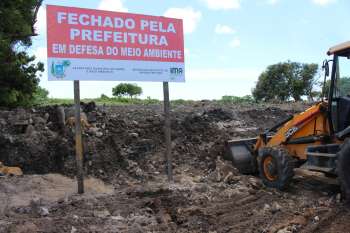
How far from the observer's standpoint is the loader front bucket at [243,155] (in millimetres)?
11078

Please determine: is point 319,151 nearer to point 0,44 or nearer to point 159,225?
point 159,225

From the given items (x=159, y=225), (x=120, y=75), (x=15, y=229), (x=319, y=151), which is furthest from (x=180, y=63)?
(x=15, y=229)

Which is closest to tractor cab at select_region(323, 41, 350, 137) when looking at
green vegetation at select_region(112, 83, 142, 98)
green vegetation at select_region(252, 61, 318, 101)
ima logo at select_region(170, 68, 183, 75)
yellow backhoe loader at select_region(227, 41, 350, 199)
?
yellow backhoe loader at select_region(227, 41, 350, 199)

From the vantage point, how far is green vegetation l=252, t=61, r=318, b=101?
36566 millimetres

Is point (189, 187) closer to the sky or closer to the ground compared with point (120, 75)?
closer to the ground

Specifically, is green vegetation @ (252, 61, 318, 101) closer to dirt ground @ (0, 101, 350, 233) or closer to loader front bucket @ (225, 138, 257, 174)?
dirt ground @ (0, 101, 350, 233)

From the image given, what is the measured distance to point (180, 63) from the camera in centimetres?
1034

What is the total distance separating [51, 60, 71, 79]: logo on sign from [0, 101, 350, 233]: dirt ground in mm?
2098

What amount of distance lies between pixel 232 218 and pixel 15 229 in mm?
3000

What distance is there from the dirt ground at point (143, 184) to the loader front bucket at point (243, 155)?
0.20m

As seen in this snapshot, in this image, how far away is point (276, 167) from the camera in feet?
30.7

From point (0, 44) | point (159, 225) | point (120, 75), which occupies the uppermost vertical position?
point (0, 44)

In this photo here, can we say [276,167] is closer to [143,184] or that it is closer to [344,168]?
[344,168]

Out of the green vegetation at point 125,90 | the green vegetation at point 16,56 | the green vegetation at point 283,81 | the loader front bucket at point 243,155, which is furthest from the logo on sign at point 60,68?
the green vegetation at point 125,90
